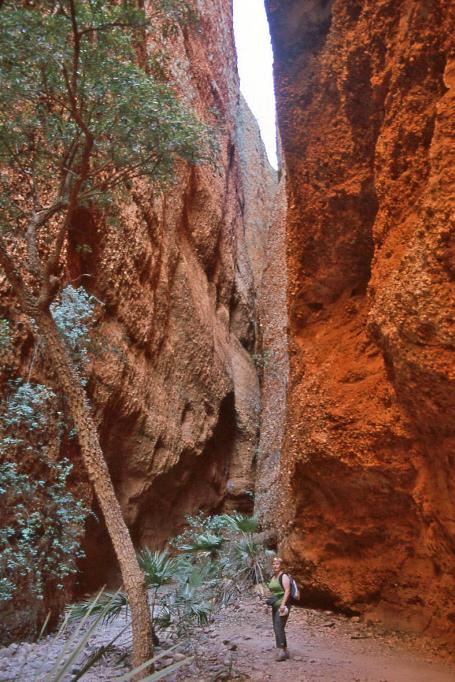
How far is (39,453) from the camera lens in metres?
9.27

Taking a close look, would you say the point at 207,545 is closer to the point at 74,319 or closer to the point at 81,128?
the point at 74,319

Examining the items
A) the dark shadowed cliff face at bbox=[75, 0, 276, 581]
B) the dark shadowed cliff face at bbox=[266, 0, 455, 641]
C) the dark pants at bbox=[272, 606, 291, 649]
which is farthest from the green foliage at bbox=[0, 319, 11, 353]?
the dark pants at bbox=[272, 606, 291, 649]

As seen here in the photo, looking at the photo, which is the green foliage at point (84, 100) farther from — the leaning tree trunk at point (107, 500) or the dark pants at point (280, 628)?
the dark pants at point (280, 628)

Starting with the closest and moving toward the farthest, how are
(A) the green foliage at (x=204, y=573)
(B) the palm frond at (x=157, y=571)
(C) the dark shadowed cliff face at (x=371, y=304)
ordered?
(C) the dark shadowed cliff face at (x=371, y=304) < (A) the green foliage at (x=204, y=573) < (B) the palm frond at (x=157, y=571)

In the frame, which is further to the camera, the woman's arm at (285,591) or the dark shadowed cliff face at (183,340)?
the dark shadowed cliff face at (183,340)

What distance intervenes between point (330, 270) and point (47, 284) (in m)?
3.67

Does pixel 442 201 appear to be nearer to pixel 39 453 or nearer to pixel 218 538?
pixel 39 453

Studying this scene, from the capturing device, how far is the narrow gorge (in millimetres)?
5781

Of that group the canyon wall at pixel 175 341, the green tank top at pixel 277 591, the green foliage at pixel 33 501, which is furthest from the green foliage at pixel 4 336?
the green tank top at pixel 277 591

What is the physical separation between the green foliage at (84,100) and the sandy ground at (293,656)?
5229 millimetres

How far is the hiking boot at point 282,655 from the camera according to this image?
6.70 meters

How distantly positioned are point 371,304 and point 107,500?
344 cm

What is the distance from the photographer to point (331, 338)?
27.5ft

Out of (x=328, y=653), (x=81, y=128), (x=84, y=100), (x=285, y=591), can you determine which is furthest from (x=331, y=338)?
(x=84, y=100)
